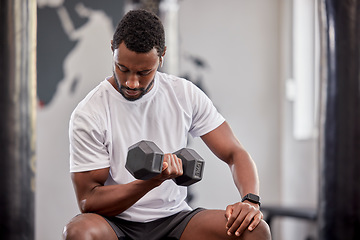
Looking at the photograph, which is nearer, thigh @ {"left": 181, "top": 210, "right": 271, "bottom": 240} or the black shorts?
thigh @ {"left": 181, "top": 210, "right": 271, "bottom": 240}

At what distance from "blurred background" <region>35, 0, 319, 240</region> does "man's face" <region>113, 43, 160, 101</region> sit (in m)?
2.03

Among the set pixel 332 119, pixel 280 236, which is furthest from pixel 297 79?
pixel 332 119

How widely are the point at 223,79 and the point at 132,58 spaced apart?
2.77 metres

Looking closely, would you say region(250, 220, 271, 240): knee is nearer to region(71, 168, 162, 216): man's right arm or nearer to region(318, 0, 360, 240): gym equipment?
region(71, 168, 162, 216): man's right arm

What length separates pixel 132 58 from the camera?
173 centimetres

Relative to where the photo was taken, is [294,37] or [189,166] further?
[294,37]

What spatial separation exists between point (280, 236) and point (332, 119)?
266 centimetres

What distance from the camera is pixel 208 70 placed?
173 inches

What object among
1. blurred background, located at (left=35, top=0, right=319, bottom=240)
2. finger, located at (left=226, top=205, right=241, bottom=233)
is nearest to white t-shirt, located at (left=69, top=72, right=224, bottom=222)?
finger, located at (left=226, top=205, right=241, bottom=233)

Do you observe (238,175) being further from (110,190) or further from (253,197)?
(110,190)

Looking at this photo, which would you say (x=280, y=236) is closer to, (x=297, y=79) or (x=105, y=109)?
(x=297, y=79)

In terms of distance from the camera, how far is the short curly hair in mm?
1750

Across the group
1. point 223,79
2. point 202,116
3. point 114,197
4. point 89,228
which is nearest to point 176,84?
point 202,116

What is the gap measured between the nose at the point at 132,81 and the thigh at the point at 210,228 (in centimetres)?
52
